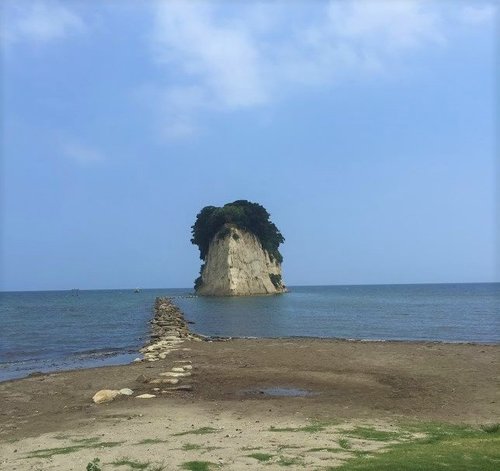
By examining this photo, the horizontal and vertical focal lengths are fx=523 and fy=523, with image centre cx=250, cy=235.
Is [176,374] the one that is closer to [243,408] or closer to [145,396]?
[145,396]

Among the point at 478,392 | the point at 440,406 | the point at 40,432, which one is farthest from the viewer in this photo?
the point at 478,392

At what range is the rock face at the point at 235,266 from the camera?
108 meters

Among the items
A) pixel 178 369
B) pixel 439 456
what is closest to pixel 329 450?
pixel 439 456

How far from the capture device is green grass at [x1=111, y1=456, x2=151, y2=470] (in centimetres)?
926

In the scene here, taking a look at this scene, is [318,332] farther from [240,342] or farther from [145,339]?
[145,339]

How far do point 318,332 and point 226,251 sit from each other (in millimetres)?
66541

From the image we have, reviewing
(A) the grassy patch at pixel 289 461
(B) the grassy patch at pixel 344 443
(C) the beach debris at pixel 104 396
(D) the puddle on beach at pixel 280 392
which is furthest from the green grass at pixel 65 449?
(D) the puddle on beach at pixel 280 392

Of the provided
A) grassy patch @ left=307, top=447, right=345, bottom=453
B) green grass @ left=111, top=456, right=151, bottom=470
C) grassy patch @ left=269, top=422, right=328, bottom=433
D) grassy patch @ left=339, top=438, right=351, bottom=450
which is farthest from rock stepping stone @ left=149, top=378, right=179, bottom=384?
grassy patch @ left=307, top=447, right=345, bottom=453

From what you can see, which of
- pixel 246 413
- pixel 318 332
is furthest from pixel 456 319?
pixel 246 413

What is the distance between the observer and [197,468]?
29.1 ft

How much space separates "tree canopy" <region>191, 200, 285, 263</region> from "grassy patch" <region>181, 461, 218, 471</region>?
10322cm

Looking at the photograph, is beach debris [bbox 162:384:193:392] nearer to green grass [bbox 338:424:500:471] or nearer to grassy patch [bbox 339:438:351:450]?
grassy patch [bbox 339:438:351:450]

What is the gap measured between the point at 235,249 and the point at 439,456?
100 m

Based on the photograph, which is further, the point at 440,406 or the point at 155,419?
the point at 440,406
